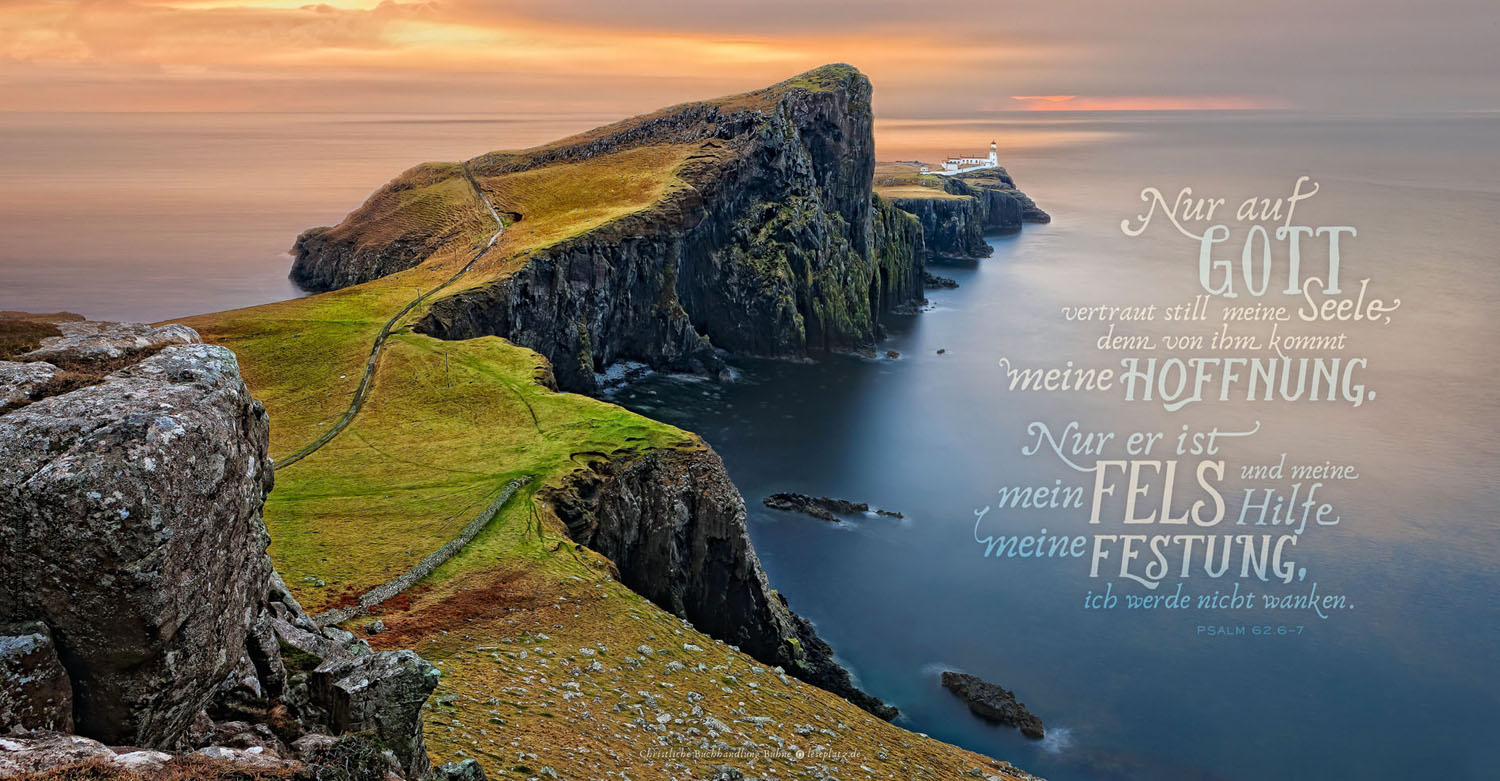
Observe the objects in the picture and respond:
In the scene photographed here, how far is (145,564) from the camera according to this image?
15148mm

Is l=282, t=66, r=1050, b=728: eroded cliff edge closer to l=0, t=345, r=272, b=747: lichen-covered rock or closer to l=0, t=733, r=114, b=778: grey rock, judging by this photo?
l=0, t=345, r=272, b=747: lichen-covered rock

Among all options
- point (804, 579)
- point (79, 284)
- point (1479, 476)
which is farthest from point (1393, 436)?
point (79, 284)

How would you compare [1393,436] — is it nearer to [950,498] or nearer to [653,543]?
[950,498]

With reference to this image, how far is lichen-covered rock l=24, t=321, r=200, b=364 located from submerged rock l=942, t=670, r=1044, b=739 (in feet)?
179

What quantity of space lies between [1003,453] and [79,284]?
117444mm

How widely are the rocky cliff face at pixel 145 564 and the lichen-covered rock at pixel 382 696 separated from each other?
4cm

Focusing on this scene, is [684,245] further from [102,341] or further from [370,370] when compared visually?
[102,341]

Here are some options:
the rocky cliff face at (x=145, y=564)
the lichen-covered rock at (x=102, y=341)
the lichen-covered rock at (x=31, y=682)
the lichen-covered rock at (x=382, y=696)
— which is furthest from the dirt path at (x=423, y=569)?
the lichen-covered rock at (x=31, y=682)

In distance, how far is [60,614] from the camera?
15086 mm

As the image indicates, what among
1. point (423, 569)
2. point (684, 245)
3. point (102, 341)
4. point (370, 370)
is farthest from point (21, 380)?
point (684, 245)

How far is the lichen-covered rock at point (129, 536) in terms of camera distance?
14695 millimetres

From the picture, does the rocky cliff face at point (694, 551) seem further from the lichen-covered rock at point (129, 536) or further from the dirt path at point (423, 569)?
the lichen-covered rock at point (129, 536)

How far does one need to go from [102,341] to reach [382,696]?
328 inches

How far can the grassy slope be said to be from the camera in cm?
3070
